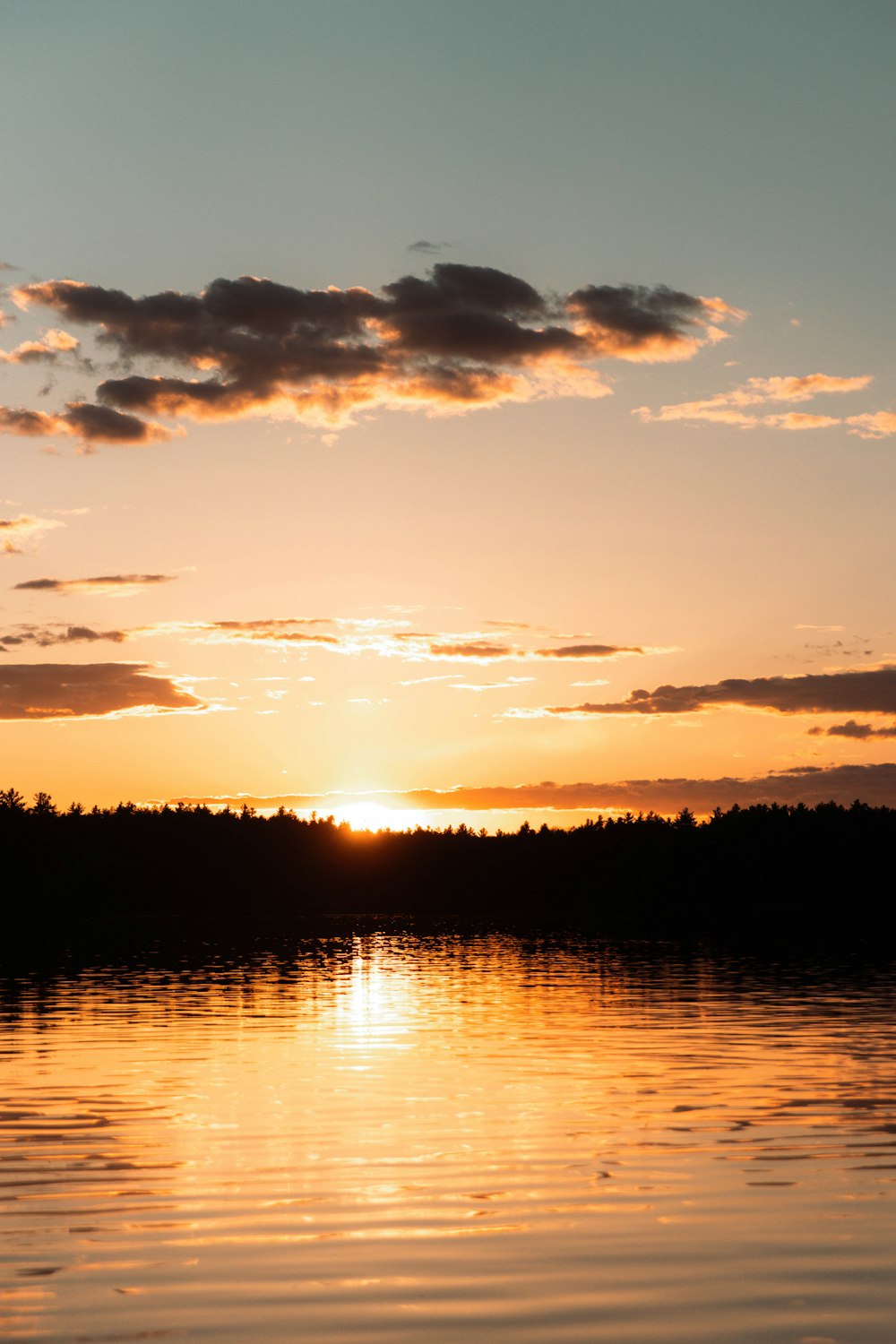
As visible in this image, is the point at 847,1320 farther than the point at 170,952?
No

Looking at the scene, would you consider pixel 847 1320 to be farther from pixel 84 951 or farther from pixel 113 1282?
pixel 84 951

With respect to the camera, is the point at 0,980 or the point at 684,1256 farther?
the point at 0,980

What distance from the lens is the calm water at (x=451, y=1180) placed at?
46.0ft

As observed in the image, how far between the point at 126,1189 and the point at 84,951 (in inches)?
3237

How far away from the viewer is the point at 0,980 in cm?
6588

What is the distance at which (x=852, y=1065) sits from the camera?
33438 mm

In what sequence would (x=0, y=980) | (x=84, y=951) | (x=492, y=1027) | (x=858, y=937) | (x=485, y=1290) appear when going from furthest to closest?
(x=858, y=937)
(x=84, y=951)
(x=0, y=980)
(x=492, y=1027)
(x=485, y=1290)

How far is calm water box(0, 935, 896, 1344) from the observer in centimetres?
1402

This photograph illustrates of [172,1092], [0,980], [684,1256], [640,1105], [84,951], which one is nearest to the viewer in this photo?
[684,1256]

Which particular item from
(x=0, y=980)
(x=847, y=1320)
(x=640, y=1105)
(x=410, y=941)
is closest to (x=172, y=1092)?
(x=640, y=1105)

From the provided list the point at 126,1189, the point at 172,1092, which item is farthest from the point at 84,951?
the point at 126,1189

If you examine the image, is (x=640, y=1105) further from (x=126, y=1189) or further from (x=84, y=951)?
(x=84, y=951)

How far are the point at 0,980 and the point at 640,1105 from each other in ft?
146

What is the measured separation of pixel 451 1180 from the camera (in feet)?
67.0
